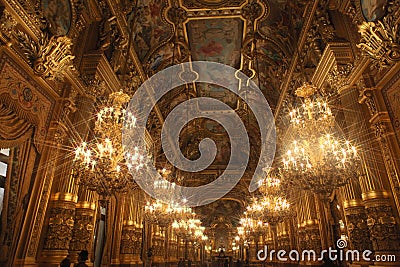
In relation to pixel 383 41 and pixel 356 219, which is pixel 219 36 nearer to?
pixel 383 41

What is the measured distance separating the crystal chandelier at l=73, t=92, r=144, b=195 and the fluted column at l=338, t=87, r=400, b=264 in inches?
198

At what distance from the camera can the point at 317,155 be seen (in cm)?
530

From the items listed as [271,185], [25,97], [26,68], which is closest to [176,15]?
[26,68]

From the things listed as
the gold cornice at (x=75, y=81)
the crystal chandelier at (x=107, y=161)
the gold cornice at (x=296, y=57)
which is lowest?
the crystal chandelier at (x=107, y=161)

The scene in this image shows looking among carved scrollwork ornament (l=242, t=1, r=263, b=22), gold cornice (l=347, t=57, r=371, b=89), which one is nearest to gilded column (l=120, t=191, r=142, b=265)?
carved scrollwork ornament (l=242, t=1, r=263, b=22)

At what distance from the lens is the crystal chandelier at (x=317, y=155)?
16.6ft

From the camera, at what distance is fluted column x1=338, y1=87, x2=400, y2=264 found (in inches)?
215

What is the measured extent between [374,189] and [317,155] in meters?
1.74

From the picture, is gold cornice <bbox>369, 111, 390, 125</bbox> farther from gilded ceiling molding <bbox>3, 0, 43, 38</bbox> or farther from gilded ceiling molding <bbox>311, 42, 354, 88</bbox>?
gilded ceiling molding <bbox>3, 0, 43, 38</bbox>

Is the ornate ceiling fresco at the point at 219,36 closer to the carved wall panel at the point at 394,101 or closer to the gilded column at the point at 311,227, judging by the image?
the carved wall panel at the point at 394,101

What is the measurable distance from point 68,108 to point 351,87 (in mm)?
7369

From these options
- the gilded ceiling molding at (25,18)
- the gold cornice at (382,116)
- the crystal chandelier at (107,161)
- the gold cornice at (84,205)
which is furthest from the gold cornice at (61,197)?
the gold cornice at (382,116)

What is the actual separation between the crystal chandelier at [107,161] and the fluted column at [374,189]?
5.03 metres

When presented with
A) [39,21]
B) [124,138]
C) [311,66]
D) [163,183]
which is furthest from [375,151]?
[39,21]
